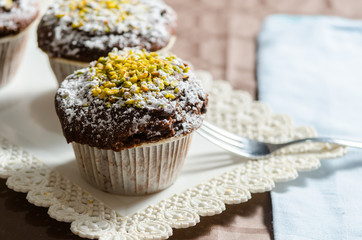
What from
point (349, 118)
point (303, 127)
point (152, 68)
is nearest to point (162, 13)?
point (152, 68)

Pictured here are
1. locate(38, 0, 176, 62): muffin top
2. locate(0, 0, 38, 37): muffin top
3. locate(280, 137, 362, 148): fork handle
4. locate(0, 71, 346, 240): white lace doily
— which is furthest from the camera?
locate(0, 0, 38, 37): muffin top

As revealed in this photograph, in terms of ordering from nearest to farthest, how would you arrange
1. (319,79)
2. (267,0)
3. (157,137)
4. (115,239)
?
(115,239), (157,137), (319,79), (267,0)

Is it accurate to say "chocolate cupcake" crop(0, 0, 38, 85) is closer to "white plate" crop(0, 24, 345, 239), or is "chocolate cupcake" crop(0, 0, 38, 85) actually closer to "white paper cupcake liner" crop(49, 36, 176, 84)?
"white plate" crop(0, 24, 345, 239)

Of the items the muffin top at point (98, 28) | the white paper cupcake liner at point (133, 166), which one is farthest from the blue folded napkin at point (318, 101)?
the muffin top at point (98, 28)

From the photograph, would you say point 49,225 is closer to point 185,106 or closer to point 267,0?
point 185,106

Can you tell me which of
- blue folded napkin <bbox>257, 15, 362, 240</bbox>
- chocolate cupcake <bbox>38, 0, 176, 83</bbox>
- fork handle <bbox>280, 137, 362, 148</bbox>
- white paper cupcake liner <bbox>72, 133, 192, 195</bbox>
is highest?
chocolate cupcake <bbox>38, 0, 176, 83</bbox>

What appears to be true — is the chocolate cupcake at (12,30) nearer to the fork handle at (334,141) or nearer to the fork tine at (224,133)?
the fork tine at (224,133)

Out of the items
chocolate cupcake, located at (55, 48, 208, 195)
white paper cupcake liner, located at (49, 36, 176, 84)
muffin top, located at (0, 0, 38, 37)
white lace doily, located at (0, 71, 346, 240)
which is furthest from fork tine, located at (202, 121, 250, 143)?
muffin top, located at (0, 0, 38, 37)
